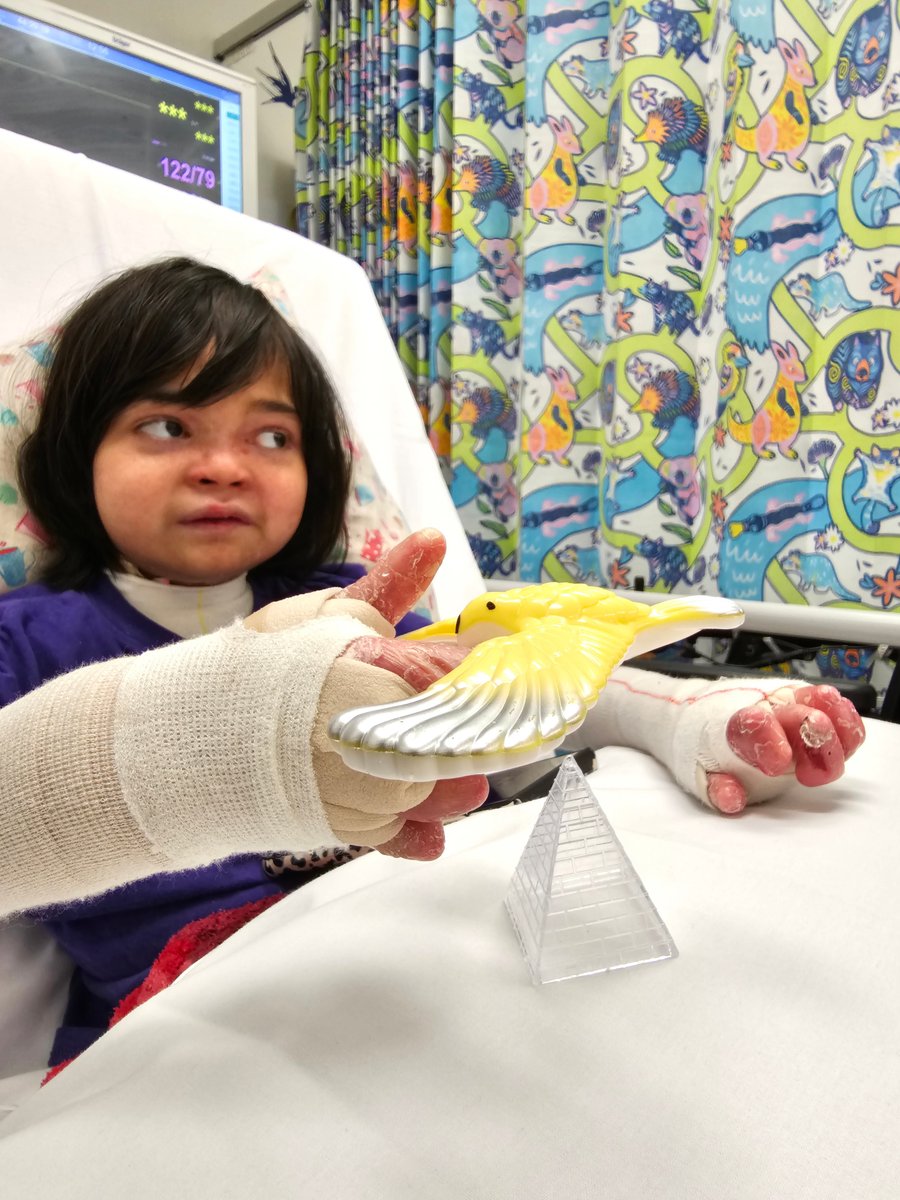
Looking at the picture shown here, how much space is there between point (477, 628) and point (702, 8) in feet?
4.06

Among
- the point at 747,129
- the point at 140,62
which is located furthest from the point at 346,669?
the point at 140,62

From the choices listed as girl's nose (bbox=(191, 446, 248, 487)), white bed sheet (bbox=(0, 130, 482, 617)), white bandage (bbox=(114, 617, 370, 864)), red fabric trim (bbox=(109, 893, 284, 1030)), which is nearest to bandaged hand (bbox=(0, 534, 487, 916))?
white bandage (bbox=(114, 617, 370, 864))

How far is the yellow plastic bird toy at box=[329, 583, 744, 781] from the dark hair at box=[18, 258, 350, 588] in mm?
339

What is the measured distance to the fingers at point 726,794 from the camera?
0.54 meters

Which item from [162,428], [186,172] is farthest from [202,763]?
[186,172]

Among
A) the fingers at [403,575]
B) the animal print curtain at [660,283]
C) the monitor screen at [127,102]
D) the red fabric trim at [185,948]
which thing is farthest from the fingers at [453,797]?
the monitor screen at [127,102]

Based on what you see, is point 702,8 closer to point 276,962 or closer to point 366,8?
point 366,8

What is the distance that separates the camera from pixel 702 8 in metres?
1.19

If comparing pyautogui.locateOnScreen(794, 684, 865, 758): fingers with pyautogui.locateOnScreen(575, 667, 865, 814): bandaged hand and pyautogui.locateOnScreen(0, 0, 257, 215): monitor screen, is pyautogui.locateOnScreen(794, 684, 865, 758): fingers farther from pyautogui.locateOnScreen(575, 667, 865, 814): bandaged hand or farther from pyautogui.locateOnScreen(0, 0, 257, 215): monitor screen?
pyautogui.locateOnScreen(0, 0, 257, 215): monitor screen

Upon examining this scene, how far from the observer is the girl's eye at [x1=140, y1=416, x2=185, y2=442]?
1.95ft

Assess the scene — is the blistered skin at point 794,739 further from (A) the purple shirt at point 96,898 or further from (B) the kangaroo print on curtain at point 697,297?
(B) the kangaroo print on curtain at point 697,297

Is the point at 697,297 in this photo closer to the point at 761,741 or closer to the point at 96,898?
the point at 761,741

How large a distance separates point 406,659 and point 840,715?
0.37 meters

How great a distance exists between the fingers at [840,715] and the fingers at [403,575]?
31 centimetres
